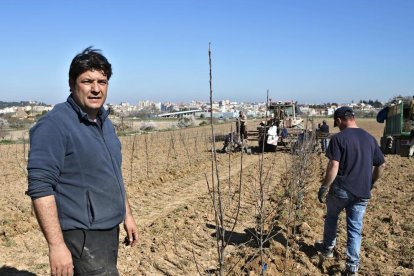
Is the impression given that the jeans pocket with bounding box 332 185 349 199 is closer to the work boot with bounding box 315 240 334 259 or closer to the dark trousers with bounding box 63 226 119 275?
the work boot with bounding box 315 240 334 259

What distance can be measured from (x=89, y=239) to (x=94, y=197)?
8.4 inches

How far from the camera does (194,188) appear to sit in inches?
340

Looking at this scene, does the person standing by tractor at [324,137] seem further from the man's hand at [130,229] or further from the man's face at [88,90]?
the man's face at [88,90]

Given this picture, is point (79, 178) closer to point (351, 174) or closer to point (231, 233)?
point (231, 233)

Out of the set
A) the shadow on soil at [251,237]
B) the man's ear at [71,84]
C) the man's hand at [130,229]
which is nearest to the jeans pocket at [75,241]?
the man's hand at [130,229]

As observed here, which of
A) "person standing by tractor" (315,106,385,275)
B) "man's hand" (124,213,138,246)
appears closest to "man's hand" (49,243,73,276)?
"man's hand" (124,213,138,246)

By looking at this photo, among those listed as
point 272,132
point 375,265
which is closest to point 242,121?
point 272,132

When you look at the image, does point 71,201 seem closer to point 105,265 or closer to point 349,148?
point 105,265

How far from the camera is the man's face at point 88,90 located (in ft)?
6.54

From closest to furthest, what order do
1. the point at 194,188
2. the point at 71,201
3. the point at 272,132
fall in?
1. the point at 71,201
2. the point at 194,188
3. the point at 272,132

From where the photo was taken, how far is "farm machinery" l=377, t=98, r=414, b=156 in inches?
537

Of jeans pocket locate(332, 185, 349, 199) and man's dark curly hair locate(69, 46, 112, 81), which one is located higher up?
man's dark curly hair locate(69, 46, 112, 81)

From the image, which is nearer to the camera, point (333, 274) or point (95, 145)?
point (95, 145)

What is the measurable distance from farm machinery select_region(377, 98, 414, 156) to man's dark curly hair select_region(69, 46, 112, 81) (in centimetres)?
1347
